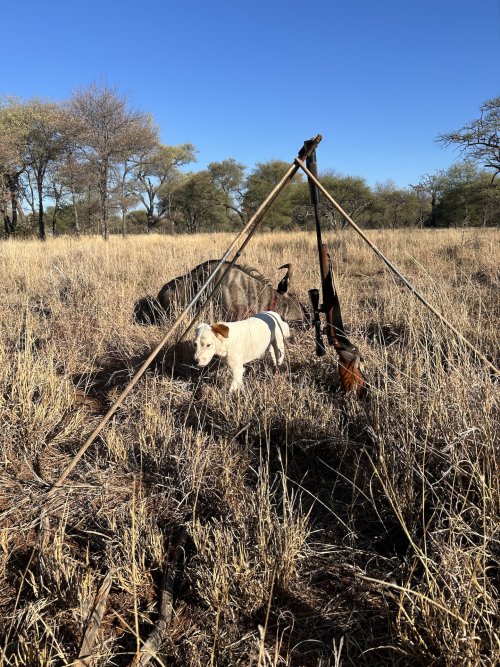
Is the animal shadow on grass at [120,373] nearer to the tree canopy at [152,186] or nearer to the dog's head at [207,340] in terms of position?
the dog's head at [207,340]

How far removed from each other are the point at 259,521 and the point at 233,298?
127 inches

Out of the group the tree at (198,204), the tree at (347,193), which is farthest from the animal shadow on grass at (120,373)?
the tree at (198,204)

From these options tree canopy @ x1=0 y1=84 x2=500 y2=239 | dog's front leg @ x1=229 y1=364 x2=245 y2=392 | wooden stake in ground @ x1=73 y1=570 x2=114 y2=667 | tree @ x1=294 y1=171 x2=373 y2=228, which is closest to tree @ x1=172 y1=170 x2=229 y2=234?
tree canopy @ x1=0 y1=84 x2=500 y2=239

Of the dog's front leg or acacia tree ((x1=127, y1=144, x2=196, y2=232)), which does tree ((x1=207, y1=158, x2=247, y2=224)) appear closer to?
acacia tree ((x1=127, y1=144, x2=196, y2=232))

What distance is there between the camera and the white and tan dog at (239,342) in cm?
283

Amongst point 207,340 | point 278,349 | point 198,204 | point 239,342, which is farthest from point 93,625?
point 198,204

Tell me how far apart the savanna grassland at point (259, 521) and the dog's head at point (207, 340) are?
0.98ft

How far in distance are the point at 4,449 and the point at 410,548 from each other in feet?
6.48

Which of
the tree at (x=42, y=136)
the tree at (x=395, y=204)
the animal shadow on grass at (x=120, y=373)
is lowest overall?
the animal shadow on grass at (x=120, y=373)

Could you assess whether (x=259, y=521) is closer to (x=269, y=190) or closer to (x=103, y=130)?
(x=103, y=130)

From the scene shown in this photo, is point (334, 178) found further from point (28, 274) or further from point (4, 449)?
point (4, 449)

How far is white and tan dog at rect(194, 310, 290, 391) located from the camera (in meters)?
2.83

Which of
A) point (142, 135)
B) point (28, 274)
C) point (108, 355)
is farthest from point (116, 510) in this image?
point (142, 135)

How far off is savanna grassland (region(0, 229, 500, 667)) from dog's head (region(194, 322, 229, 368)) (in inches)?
11.7
